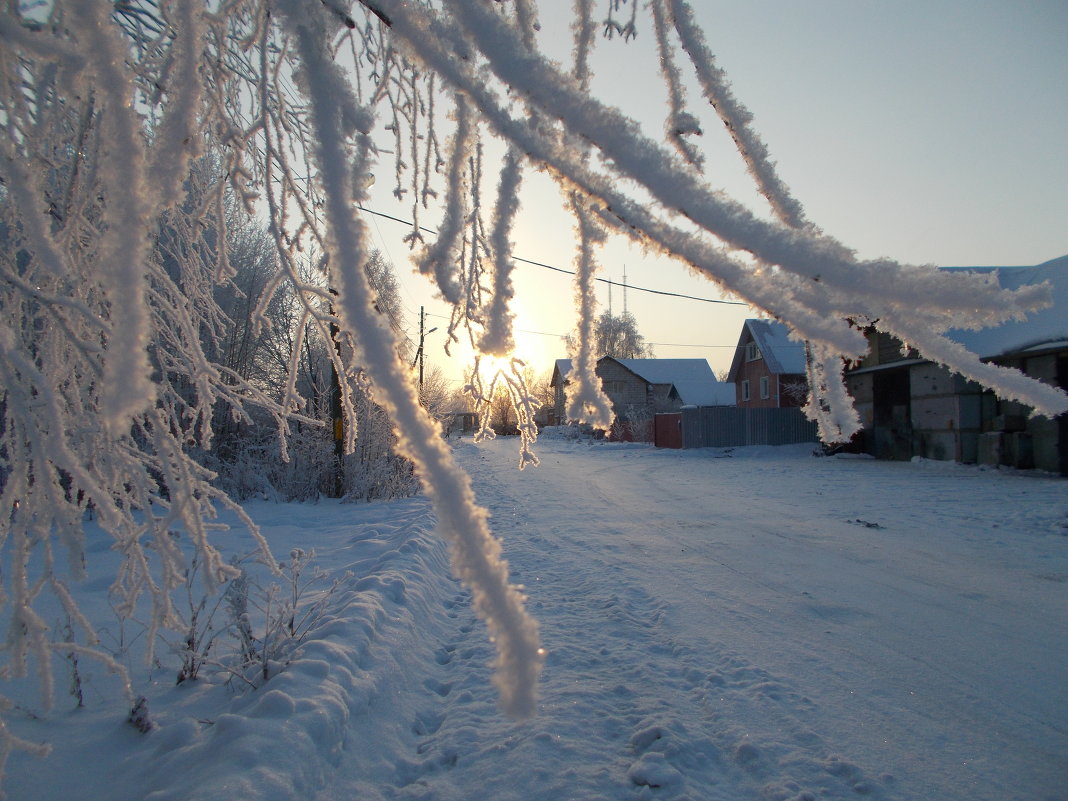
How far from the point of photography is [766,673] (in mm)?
3105

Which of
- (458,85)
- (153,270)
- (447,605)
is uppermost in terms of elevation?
(458,85)

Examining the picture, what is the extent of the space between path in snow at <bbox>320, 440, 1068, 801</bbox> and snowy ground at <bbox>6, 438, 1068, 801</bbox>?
0.05 ft

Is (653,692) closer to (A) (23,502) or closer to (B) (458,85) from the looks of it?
(A) (23,502)

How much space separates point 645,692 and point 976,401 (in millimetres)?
15440

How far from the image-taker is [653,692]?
2.95 meters

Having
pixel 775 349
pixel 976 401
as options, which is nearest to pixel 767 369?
pixel 775 349

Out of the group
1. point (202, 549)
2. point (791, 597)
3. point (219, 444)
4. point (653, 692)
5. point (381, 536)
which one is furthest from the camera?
point (219, 444)

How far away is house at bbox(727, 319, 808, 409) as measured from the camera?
26.0 metres

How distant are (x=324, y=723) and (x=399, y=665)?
851 mm

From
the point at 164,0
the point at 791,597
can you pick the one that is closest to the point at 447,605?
the point at 791,597

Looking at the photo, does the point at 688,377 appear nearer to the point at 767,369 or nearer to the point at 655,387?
the point at 655,387

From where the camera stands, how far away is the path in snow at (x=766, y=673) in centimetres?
228

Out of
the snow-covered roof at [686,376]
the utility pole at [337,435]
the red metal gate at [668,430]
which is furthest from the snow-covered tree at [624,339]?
the utility pole at [337,435]

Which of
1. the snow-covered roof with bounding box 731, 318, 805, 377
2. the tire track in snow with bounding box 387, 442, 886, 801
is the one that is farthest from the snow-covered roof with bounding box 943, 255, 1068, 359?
the tire track in snow with bounding box 387, 442, 886, 801
